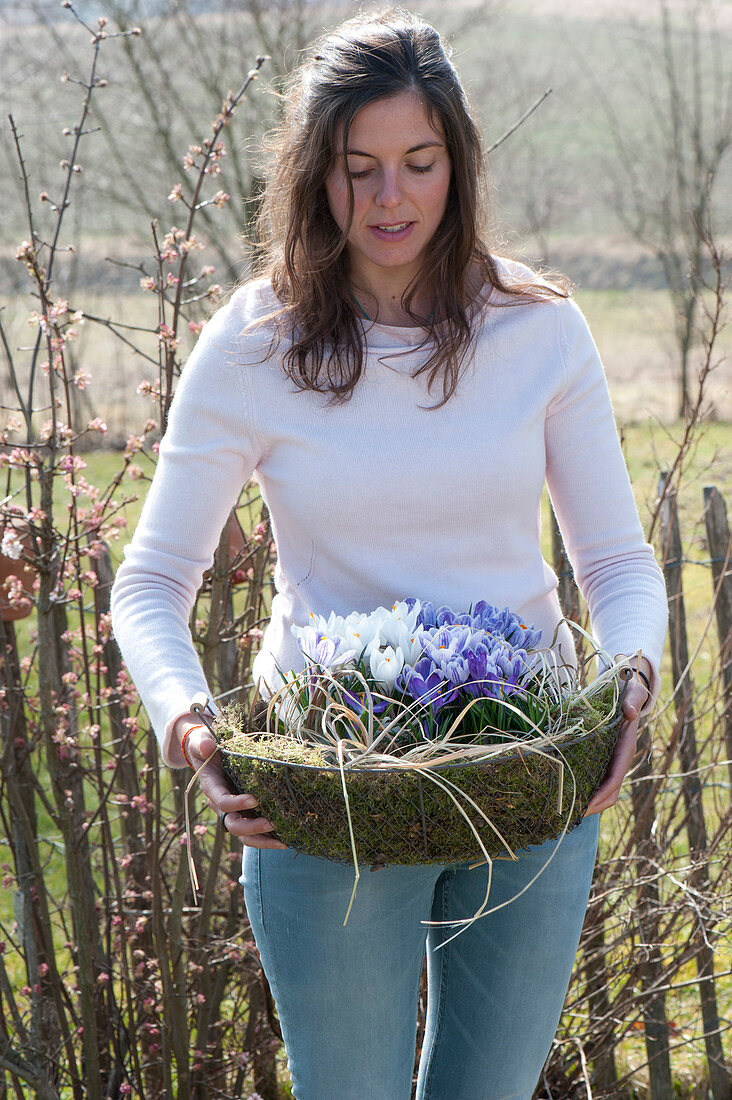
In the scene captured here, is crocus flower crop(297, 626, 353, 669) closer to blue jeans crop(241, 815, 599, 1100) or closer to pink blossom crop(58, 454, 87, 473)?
blue jeans crop(241, 815, 599, 1100)

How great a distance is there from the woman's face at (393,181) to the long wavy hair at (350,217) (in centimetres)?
2

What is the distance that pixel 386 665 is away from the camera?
46.7 inches

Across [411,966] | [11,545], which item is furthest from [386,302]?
[411,966]

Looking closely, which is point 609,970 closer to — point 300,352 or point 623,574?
point 623,574

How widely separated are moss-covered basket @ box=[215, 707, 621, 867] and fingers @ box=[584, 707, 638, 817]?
68mm

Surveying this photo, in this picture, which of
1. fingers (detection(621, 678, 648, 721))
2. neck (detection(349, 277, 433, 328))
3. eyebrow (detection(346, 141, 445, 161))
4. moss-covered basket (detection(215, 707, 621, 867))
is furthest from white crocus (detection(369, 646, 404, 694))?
eyebrow (detection(346, 141, 445, 161))

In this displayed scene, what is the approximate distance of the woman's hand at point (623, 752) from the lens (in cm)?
129

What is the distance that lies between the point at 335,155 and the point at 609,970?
1.79 m

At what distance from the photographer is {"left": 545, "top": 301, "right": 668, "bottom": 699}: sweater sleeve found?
60.8 inches

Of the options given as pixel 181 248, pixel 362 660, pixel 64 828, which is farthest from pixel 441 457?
A: pixel 64 828

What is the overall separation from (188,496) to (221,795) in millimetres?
445

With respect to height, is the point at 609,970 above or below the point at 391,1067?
below

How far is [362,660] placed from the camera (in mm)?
1241

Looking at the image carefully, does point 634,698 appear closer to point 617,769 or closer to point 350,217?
point 617,769
